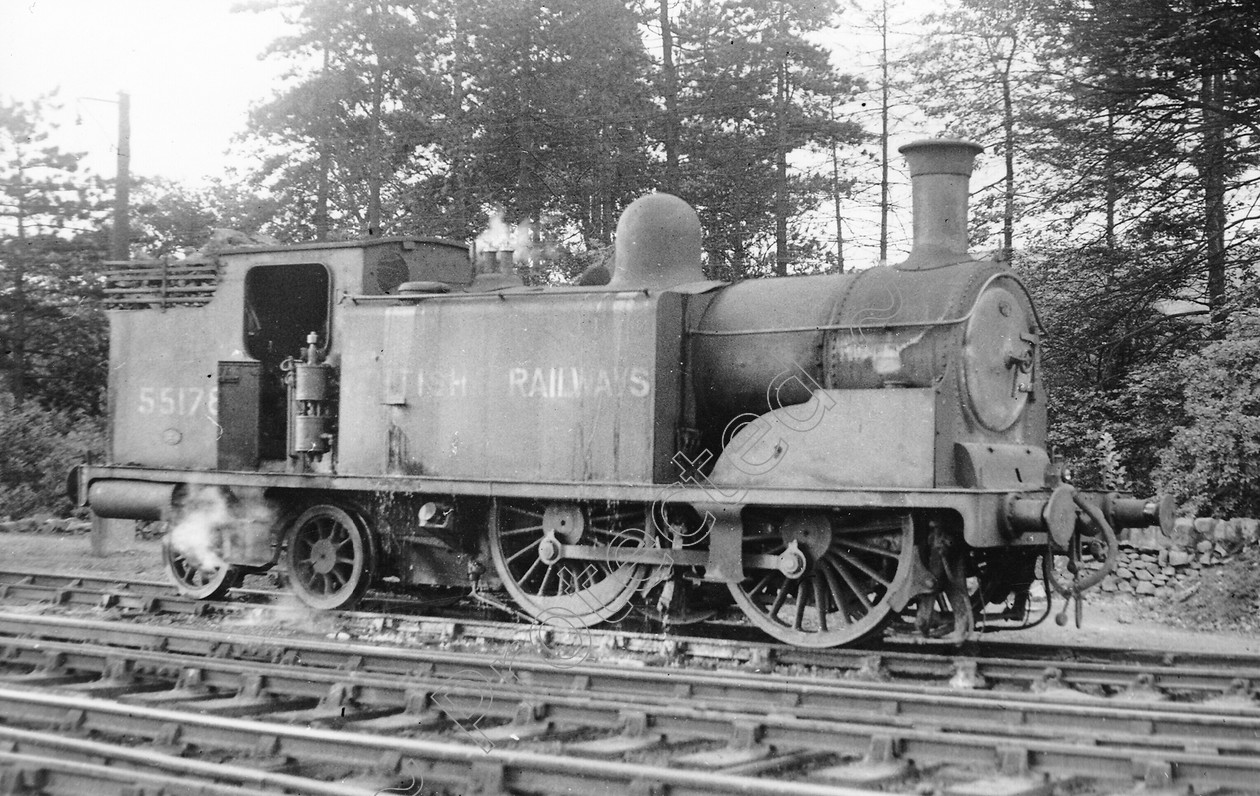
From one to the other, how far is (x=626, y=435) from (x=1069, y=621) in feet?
14.6

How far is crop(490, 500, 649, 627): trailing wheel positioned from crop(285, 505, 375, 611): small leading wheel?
1208 millimetres

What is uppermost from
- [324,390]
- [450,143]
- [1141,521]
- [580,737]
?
[450,143]

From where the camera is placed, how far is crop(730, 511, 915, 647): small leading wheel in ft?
23.9

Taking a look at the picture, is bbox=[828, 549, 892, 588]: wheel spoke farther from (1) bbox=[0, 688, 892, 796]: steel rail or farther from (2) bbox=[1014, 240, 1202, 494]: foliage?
(2) bbox=[1014, 240, 1202, 494]: foliage

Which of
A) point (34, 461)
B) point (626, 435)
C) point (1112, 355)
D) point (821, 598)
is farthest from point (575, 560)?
point (34, 461)

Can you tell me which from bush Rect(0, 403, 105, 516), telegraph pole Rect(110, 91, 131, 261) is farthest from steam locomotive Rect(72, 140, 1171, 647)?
bush Rect(0, 403, 105, 516)

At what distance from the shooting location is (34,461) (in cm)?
1853

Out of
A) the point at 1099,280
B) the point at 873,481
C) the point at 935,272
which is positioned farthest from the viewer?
the point at 1099,280

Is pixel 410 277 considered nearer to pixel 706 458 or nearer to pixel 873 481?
pixel 706 458

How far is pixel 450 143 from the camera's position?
2002 cm

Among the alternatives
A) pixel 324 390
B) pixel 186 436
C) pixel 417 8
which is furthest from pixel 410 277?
pixel 417 8

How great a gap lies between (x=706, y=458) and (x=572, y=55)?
14.2 m

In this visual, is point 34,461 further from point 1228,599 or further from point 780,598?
point 1228,599

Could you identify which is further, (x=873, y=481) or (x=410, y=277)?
(x=410, y=277)
